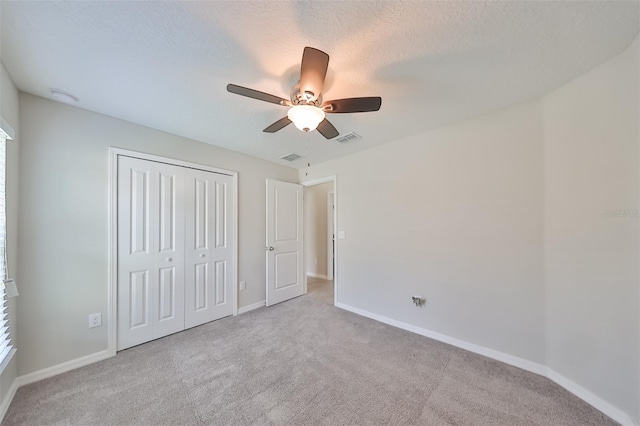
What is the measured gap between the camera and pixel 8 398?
61.3 inches

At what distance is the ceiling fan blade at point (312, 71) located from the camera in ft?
3.84

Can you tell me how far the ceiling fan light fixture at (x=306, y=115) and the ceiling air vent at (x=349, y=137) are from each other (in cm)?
120

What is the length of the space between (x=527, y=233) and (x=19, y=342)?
4211 millimetres

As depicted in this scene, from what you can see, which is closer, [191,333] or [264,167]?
[191,333]

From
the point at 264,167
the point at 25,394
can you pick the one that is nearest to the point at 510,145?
the point at 264,167

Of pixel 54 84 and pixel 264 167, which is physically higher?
pixel 54 84

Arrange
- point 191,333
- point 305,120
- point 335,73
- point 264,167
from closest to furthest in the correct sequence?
1. point 305,120
2. point 335,73
3. point 191,333
4. point 264,167

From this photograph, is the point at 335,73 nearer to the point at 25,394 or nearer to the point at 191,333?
the point at 191,333

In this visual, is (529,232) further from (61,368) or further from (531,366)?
(61,368)

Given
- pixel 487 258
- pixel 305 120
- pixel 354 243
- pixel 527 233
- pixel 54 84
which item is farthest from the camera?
pixel 354 243

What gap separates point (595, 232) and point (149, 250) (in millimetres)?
3828

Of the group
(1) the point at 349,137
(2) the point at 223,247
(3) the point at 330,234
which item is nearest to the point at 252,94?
(1) the point at 349,137

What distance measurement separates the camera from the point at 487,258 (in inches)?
84.4

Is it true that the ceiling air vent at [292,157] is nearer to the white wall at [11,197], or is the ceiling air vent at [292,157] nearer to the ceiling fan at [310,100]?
the ceiling fan at [310,100]
